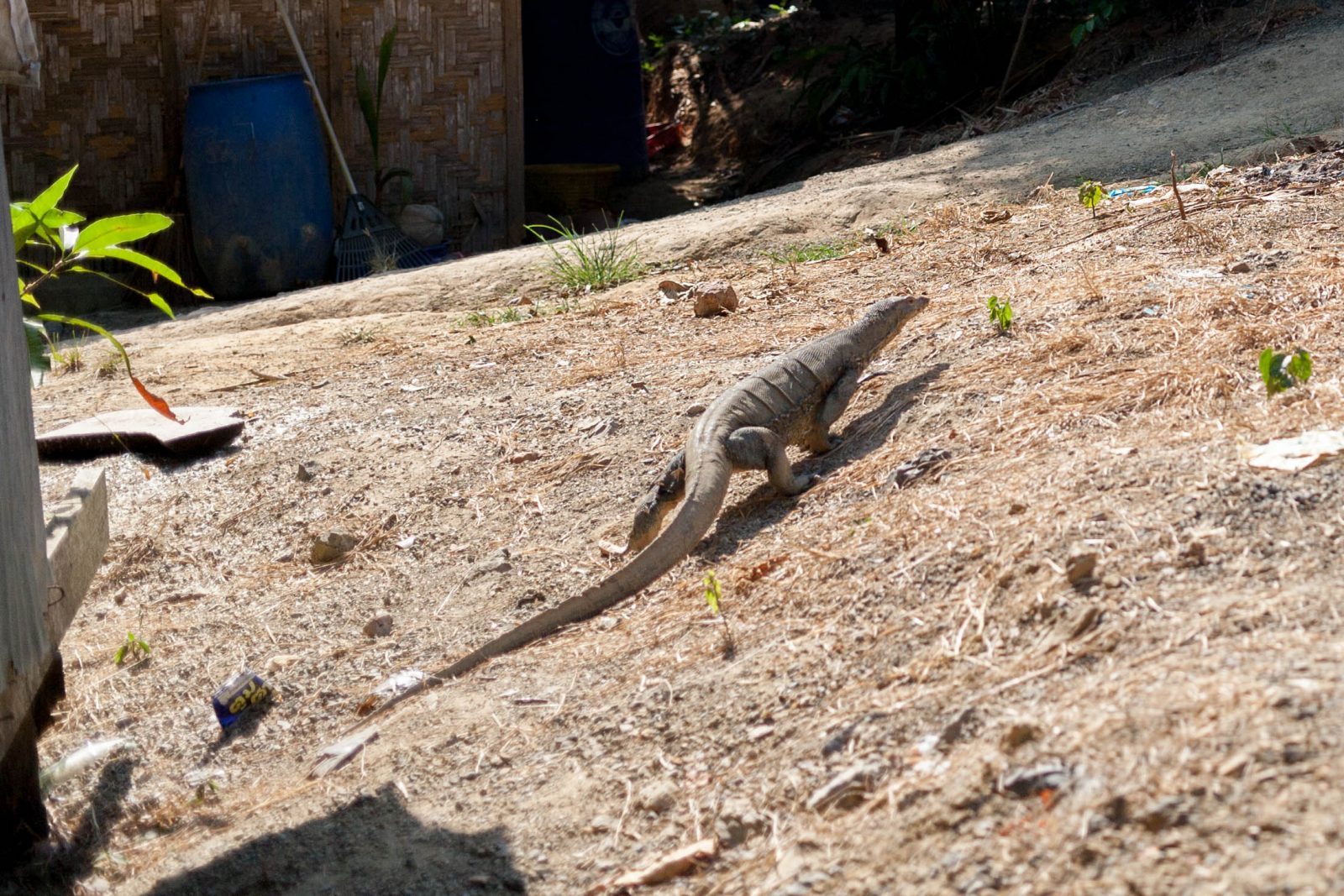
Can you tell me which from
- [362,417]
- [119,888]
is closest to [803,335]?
[362,417]

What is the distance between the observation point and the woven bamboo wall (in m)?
9.62

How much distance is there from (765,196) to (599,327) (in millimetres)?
2789

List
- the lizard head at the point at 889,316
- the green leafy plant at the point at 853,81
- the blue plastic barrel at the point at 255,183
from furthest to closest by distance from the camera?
the green leafy plant at the point at 853,81 → the blue plastic barrel at the point at 255,183 → the lizard head at the point at 889,316

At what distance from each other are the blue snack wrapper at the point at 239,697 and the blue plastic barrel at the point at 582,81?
992 cm

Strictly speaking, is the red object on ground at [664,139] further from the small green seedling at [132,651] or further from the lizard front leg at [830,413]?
the small green seedling at [132,651]

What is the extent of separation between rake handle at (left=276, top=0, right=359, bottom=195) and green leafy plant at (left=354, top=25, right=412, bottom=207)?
0.89ft

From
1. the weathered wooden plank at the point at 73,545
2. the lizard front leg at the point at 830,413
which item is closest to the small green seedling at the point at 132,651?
the weathered wooden plank at the point at 73,545

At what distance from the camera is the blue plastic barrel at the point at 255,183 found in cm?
934

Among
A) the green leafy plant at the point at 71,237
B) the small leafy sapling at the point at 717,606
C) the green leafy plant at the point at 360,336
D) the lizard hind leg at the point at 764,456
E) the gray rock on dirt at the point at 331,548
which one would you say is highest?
the green leafy plant at the point at 71,237

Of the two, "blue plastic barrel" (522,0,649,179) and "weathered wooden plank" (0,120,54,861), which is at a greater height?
"blue plastic barrel" (522,0,649,179)

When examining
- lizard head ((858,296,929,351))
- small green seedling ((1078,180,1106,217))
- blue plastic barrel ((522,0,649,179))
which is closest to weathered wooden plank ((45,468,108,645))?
lizard head ((858,296,929,351))

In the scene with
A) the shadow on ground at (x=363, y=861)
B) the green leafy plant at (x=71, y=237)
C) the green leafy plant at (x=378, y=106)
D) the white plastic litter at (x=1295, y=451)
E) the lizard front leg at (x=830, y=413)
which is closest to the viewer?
the shadow on ground at (x=363, y=861)

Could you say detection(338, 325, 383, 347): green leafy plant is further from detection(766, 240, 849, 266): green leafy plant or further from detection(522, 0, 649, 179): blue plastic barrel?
detection(522, 0, 649, 179): blue plastic barrel

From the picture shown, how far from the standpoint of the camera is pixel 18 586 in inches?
108
